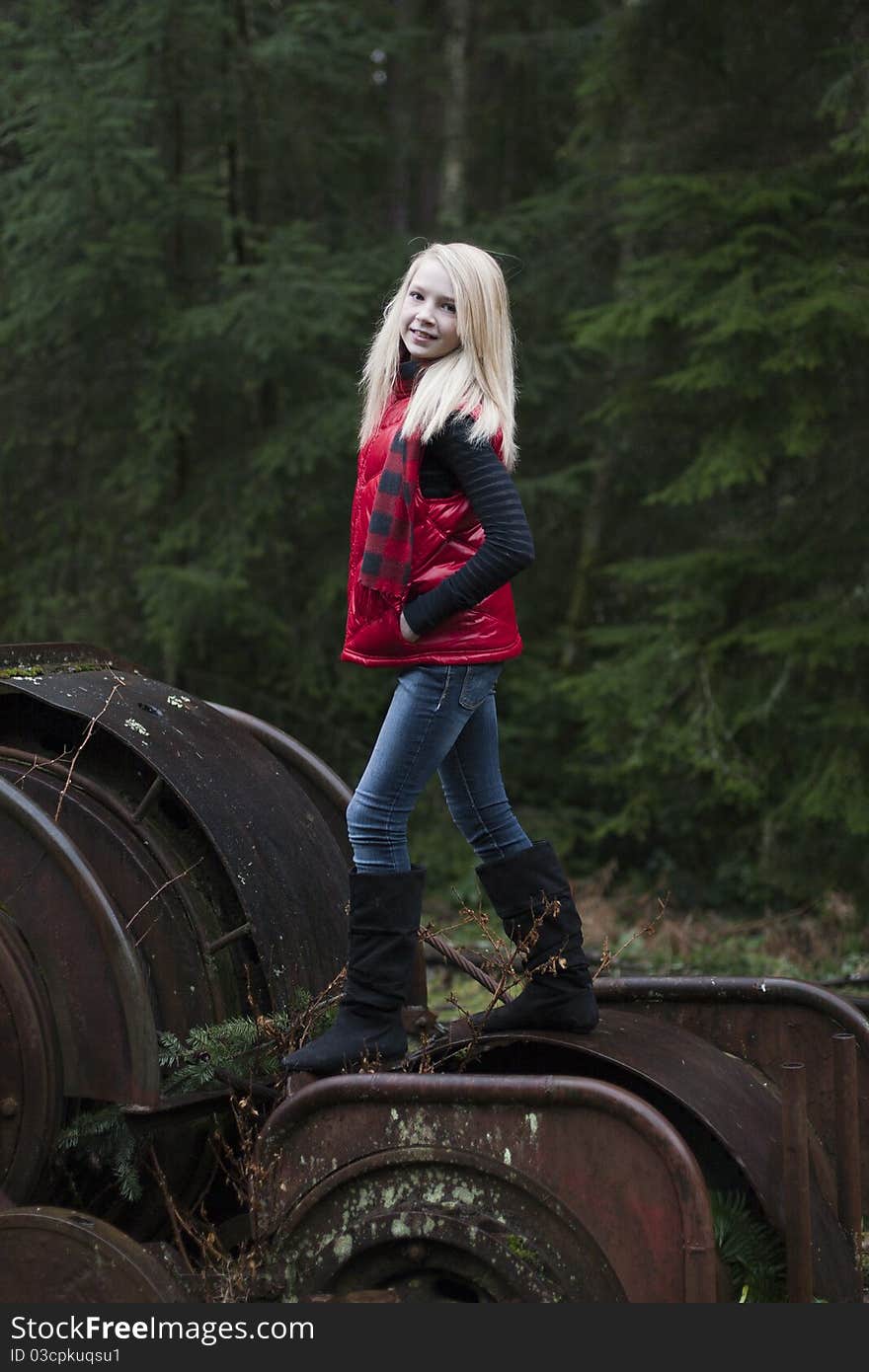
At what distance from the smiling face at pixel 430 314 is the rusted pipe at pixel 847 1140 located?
6.19 feet

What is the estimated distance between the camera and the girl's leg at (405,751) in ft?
11.1

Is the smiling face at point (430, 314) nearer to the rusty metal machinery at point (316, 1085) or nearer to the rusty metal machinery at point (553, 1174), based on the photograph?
the rusty metal machinery at point (316, 1085)

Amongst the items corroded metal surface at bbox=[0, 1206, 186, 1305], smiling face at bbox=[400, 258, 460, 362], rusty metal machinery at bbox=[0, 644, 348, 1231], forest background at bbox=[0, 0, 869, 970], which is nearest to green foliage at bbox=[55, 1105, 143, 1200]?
rusty metal machinery at bbox=[0, 644, 348, 1231]

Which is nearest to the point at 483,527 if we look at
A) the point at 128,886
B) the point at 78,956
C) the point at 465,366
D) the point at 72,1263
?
the point at 465,366

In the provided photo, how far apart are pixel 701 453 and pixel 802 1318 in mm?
7074

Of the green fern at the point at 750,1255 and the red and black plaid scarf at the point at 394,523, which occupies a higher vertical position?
the red and black plaid scarf at the point at 394,523

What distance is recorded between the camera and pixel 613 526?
41.7 feet

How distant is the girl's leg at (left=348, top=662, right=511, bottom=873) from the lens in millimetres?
3398

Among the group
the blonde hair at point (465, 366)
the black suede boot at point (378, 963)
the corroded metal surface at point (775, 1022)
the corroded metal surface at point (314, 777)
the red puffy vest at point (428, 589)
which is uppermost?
the blonde hair at point (465, 366)

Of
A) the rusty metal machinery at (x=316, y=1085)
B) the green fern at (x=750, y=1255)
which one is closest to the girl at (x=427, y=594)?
the rusty metal machinery at (x=316, y=1085)

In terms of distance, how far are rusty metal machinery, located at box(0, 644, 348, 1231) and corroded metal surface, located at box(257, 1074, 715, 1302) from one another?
0.44 metres

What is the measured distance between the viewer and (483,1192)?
9.87 ft

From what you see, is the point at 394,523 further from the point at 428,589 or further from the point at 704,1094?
the point at 704,1094

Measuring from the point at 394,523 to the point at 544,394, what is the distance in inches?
364
